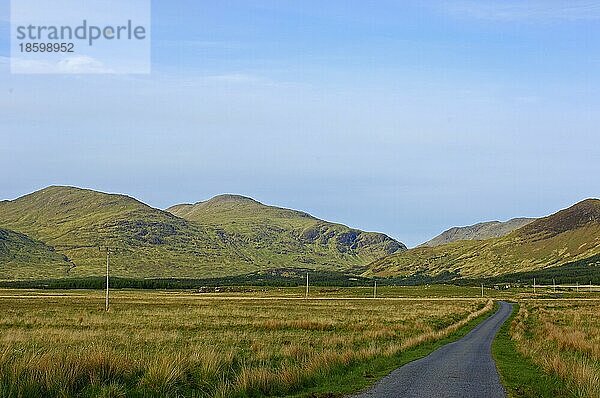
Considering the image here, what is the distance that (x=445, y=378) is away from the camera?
1988 cm

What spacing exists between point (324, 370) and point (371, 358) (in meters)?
A: 5.55

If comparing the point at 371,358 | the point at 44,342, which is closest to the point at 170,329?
the point at 44,342

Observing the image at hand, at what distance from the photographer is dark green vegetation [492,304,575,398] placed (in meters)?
17.8

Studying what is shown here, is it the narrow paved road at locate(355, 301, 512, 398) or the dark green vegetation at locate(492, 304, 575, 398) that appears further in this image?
the dark green vegetation at locate(492, 304, 575, 398)

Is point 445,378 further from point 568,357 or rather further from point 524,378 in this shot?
point 568,357

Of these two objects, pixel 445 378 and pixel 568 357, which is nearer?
pixel 445 378

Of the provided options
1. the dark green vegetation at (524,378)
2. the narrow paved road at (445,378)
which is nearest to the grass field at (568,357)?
the dark green vegetation at (524,378)

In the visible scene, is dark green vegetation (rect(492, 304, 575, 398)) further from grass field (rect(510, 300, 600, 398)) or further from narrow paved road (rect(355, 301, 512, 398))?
narrow paved road (rect(355, 301, 512, 398))

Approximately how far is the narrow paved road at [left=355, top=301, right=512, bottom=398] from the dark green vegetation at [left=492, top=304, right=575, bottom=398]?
0.32 metres

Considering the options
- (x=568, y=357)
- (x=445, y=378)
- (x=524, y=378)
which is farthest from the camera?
(x=568, y=357)

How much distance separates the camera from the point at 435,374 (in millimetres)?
20859

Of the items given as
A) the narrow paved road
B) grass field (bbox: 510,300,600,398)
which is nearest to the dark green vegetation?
grass field (bbox: 510,300,600,398)

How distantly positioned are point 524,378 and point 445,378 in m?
2.82

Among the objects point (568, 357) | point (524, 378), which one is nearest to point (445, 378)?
point (524, 378)
